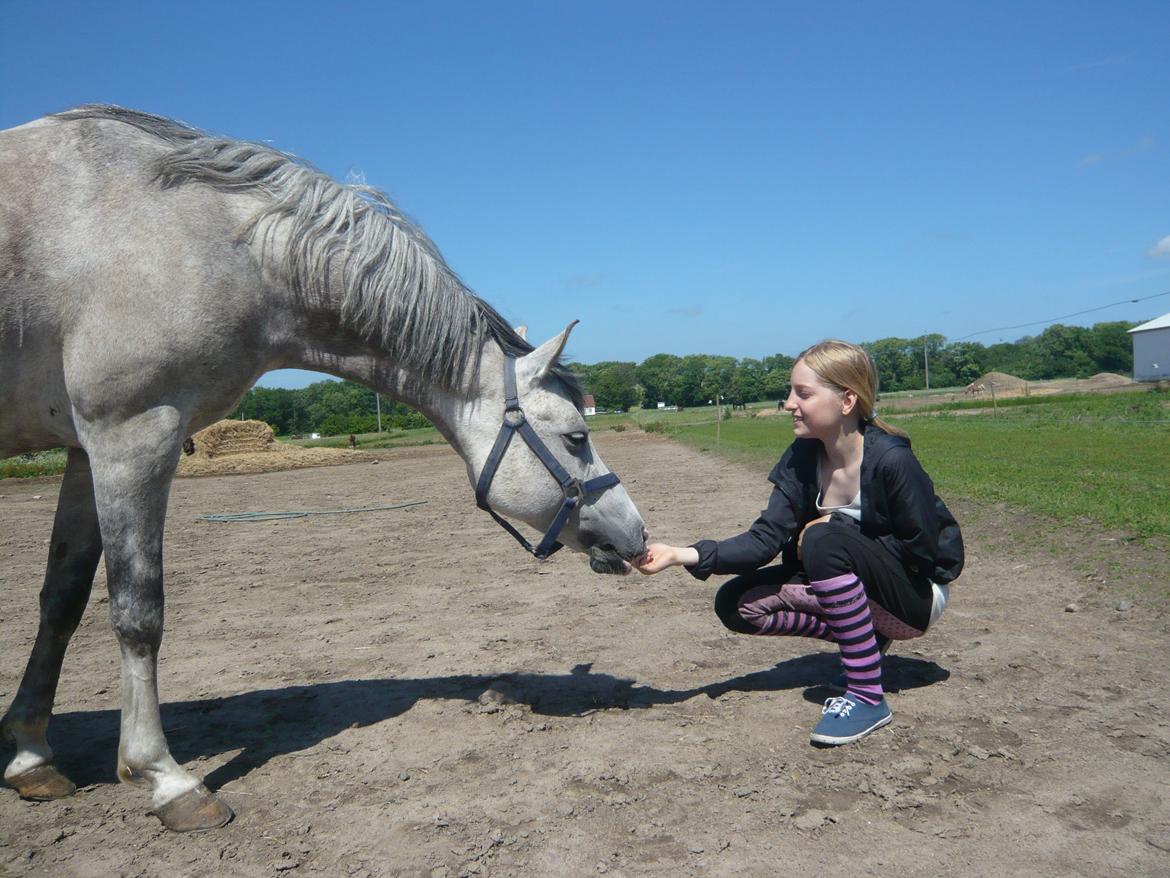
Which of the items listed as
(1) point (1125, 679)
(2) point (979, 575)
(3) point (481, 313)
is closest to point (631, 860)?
(3) point (481, 313)

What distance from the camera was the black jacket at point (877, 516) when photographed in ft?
9.99

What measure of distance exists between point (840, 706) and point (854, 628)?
0.31m

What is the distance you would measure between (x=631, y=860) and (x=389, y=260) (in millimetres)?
2350

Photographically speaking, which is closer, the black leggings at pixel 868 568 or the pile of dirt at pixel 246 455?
the black leggings at pixel 868 568

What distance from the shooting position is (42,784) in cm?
284

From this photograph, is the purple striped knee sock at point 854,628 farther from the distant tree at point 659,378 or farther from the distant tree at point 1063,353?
the distant tree at point 1063,353

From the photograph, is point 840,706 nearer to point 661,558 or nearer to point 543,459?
point 661,558

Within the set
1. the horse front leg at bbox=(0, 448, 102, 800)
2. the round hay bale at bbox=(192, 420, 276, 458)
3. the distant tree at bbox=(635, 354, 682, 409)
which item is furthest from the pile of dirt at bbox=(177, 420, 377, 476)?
the distant tree at bbox=(635, 354, 682, 409)

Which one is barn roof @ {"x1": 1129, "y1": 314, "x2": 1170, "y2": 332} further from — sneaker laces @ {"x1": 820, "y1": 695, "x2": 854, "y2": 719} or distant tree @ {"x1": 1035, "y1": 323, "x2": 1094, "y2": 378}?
sneaker laces @ {"x1": 820, "y1": 695, "x2": 854, "y2": 719}

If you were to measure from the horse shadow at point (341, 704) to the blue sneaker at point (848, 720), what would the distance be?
0.40m

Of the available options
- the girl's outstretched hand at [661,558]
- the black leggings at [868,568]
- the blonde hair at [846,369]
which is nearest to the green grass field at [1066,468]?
the black leggings at [868,568]

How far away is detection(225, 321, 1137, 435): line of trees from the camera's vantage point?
66.2 metres

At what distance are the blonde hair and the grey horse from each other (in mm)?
990

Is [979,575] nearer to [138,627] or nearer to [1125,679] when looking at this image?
[1125,679]
